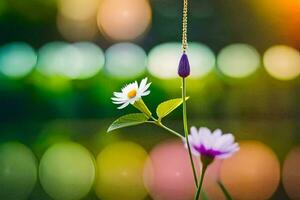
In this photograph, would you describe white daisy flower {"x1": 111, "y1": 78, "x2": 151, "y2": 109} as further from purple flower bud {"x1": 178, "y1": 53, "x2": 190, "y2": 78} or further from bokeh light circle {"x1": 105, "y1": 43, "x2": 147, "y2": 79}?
bokeh light circle {"x1": 105, "y1": 43, "x2": 147, "y2": 79}

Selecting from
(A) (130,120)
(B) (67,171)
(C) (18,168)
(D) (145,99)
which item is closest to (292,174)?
(D) (145,99)

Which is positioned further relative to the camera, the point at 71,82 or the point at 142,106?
the point at 71,82

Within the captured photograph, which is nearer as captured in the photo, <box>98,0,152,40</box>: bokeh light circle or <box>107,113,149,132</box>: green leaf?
Answer: <box>107,113,149,132</box>: green leaf

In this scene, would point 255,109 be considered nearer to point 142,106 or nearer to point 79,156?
Result: point 79,156

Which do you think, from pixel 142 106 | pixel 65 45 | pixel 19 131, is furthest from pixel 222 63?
pixel 142 106

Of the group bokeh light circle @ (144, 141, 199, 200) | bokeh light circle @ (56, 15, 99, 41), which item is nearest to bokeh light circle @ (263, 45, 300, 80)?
bokeh light circle @ (144, 141, 199, 200)

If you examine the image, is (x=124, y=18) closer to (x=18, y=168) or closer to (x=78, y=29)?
(x=78, y=29)
